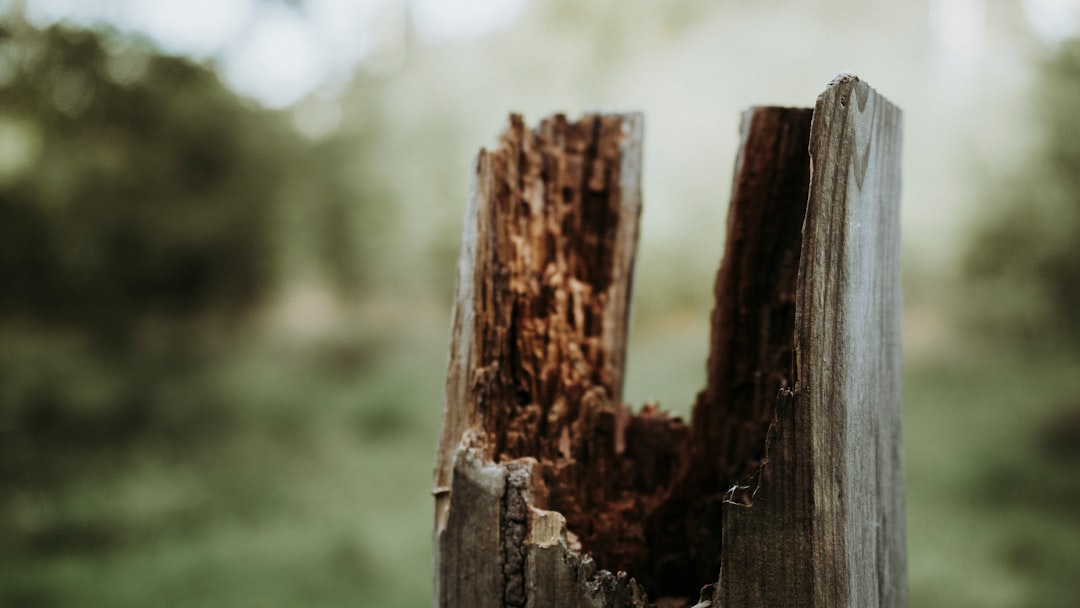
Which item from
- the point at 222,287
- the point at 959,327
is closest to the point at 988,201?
the point at 959,327

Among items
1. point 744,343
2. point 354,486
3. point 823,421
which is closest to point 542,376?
point 744,343

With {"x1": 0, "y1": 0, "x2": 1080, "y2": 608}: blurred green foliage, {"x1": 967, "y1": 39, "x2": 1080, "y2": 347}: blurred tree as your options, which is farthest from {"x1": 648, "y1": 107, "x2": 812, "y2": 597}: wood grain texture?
{"x1": 967, "y1": 39, "x2": 1080, "y2": 347}: blurred tree

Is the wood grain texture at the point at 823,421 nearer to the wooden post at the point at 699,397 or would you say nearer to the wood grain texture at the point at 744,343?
the wooden post at the point at 699,397

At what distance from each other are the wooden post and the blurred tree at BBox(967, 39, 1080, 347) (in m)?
2.68

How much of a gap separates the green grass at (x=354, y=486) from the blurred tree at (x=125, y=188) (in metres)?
0.45

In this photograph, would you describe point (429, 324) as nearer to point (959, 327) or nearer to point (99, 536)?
point (99, 536)

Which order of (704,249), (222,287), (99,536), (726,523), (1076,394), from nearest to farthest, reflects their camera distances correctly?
1. (726,523)
2. (1076,394)
3. (704,249)
4. (99,536)
5. (222,287)

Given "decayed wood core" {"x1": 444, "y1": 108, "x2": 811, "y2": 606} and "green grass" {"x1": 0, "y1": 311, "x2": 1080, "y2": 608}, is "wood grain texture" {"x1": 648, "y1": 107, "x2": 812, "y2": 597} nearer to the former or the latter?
"decayed wood core" {"x1": 444, "y1": 108, "x2": 811, "y2": 606}

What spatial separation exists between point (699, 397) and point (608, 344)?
4.9 inches

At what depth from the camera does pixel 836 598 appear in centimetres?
62

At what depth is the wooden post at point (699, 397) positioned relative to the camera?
607 mm

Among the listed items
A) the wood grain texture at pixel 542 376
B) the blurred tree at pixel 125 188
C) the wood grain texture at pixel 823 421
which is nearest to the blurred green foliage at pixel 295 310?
the blurred tree at pixel 125 188

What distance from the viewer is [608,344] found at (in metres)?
0.92

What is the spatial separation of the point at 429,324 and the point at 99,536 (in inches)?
72.4
